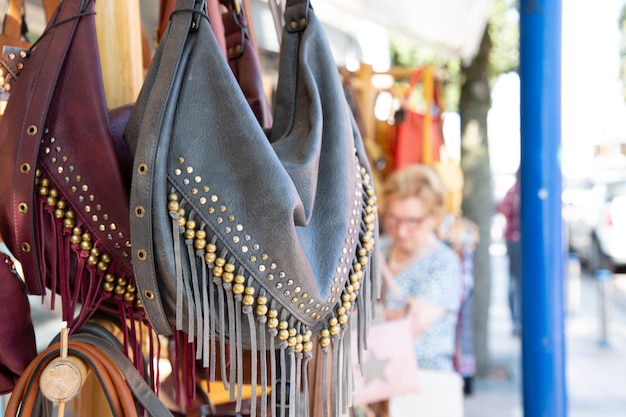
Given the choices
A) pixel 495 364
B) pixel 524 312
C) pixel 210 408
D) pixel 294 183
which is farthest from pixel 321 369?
pixel 495 364

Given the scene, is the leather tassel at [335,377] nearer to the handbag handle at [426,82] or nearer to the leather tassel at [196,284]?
the leather tassel at [196,284]

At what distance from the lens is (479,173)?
176 inches

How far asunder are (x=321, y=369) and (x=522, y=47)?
105 cm

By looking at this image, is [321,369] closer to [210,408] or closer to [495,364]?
[210,408]

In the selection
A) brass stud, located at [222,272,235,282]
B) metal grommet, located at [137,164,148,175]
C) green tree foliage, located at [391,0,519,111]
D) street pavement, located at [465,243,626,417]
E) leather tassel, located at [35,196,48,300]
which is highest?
green tree foliage, located at [391,0,519,111]

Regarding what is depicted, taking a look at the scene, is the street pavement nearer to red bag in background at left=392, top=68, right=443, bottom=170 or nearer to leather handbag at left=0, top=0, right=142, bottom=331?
red bag in background at left=392, top=68, right=443, bottom=170

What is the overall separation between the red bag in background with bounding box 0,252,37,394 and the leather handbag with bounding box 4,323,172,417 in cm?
→ 4

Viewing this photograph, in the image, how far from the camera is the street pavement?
3.77m

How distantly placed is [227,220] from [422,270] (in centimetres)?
209

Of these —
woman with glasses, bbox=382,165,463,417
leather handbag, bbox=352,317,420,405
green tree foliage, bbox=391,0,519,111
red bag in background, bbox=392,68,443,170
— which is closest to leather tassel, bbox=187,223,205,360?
leather handbag, bbox=352,317,420,405

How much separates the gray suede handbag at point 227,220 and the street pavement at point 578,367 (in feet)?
9.33

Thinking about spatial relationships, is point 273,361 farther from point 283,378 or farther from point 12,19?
point 12,19

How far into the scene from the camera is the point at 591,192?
9492 millimetres

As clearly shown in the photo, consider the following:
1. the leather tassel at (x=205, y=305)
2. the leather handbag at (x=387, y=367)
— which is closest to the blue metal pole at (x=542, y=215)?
the leather handbag at (x=387, y=367)
